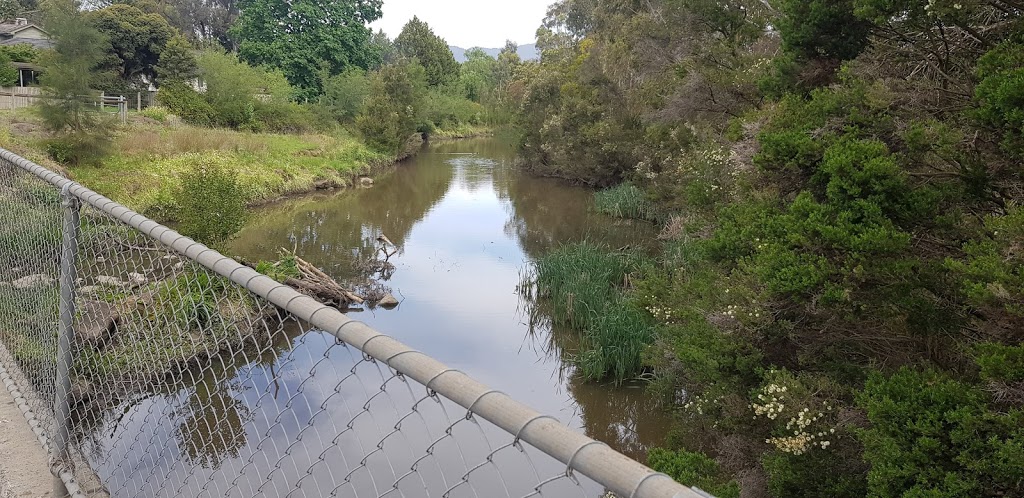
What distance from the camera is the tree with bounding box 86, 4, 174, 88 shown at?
2899 cm

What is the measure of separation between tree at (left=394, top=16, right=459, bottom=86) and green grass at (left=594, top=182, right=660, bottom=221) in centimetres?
3638

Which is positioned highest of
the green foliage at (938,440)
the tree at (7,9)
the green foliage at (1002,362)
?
the green foliage at (1002,362)

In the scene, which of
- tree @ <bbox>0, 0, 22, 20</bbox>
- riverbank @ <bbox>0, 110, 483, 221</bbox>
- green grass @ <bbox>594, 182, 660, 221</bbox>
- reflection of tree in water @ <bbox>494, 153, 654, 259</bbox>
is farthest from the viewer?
tree @ <bbox>0, 0, 22, 20</bbox>

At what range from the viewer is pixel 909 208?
366 centimetres

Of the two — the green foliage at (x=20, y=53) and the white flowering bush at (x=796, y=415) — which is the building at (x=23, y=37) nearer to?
the green foliage at (x=20, y=53)

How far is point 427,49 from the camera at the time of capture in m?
53.2

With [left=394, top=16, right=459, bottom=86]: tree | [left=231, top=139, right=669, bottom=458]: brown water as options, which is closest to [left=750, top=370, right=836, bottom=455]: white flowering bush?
[left=231, top=139, right=669, bottom=458]: brown water

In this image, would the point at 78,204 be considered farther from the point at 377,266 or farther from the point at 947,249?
the point at 377,266

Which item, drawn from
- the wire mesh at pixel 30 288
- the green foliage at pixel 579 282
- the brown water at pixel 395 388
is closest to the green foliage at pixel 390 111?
the brown water at pixel 395 388

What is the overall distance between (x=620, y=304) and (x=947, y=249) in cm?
467

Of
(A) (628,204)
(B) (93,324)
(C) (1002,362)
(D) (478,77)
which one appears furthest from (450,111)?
(C) (1002,362)

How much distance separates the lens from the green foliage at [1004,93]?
10.5 feet

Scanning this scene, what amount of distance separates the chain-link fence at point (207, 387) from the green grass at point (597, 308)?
2.01 meters

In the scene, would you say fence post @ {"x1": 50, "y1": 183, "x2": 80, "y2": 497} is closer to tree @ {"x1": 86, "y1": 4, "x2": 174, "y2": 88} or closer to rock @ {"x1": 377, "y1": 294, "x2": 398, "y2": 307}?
rock @ {"x1": 377, "y1": 294, "x2": 398, "y2": 307}
